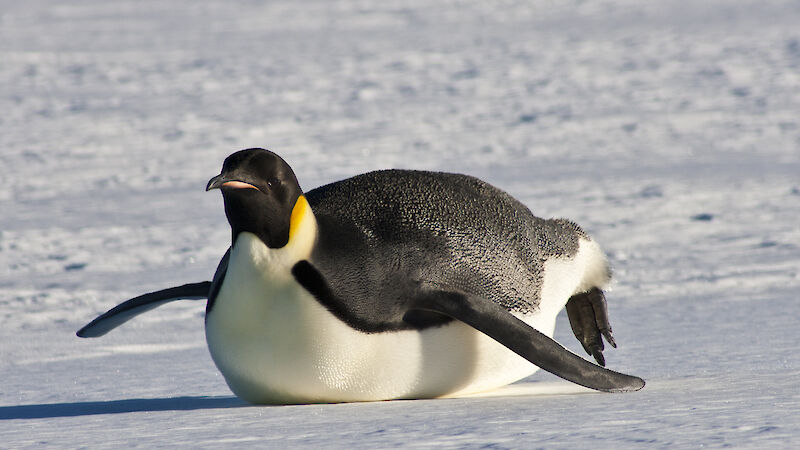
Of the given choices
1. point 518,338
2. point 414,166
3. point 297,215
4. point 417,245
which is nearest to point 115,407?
point 297,215

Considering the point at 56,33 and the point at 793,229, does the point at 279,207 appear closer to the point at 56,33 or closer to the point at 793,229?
the point at 793,229

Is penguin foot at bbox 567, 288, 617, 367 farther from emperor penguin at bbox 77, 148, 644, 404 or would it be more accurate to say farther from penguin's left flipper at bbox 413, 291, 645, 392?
penguin's left flipper at bbox 413, 291, 645, 392

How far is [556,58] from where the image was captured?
1458cm

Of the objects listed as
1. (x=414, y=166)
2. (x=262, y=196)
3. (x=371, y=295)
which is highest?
(x=262, y=196)

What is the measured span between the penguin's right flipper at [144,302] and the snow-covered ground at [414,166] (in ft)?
0.57

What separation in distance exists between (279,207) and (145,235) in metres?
4.28

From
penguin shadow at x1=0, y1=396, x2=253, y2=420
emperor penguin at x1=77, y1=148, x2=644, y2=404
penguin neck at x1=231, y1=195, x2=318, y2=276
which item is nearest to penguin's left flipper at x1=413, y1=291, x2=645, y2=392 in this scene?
emperor penguin at x1=77, y1=148, x2=644, y2=404

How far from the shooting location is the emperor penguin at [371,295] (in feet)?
9.55

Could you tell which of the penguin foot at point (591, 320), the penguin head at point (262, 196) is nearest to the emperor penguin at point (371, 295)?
the penguin head at point (262, 196)

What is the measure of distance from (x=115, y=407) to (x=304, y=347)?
0.62 m

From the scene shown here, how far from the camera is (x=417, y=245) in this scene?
3.21 metres

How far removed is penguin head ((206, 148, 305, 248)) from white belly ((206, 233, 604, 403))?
37 mm

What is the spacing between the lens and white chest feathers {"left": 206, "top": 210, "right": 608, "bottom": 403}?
2914 millimetres

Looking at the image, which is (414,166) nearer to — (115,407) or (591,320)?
(591,320)
